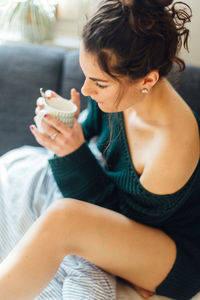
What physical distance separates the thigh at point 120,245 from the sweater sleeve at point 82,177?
99 mm

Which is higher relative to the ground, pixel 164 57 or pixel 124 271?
pixel 164 57

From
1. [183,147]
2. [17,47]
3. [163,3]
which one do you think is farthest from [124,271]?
[17,47]

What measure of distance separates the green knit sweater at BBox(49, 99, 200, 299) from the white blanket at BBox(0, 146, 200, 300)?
0.09m

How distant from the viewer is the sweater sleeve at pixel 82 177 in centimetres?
97

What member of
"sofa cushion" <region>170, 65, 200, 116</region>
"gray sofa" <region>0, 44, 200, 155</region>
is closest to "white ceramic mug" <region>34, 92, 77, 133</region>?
"gray sofa" <region>0, 44, 200, 155</region>

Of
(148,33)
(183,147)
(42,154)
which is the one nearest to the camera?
(148,33)

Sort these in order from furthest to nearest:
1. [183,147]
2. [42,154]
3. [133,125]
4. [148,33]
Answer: [42,154]
[133,125]
[183,147]
[148,33]

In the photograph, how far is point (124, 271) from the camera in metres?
0.91

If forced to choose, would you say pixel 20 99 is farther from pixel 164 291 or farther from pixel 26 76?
pixel 164 291

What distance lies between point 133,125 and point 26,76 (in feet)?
1.71

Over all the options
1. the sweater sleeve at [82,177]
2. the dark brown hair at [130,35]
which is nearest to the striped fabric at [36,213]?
the sweater sleeve at [82,177]

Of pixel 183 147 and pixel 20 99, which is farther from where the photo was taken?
pixel 20 99

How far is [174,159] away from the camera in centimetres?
86

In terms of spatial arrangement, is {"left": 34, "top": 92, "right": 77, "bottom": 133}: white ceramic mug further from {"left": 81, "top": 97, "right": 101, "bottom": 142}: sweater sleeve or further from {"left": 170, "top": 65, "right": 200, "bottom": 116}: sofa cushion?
A: {"left": 170, "top": 65, "right": 200, "bottom": 116}: sofa cushion
